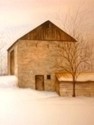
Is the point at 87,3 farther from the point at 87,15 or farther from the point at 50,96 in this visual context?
the point at 50,96

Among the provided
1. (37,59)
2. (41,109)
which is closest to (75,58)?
(37,59)

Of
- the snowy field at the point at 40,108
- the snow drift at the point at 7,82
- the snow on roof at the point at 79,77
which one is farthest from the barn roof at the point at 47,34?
the snowy field at the point at 40,108

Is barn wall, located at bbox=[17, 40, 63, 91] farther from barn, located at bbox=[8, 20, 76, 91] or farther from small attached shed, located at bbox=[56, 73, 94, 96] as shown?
small attached shed, located at bbox=[56, 73, 94, 96]

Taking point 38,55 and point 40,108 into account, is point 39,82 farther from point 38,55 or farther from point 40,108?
point 40,108

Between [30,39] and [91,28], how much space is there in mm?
1023

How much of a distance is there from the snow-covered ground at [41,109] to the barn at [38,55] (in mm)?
346

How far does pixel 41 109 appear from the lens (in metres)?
2.60

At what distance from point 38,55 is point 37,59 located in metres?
0.06

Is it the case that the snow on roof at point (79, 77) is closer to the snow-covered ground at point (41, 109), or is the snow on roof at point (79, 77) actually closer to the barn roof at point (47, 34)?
the snow-covered ground at point (41, 109)

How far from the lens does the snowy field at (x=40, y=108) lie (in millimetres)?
2340

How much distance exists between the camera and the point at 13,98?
9.31 ft

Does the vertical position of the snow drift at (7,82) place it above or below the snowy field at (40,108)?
above

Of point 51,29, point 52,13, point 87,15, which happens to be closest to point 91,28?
point 87,15

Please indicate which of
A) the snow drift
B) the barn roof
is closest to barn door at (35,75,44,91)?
the snow drift
